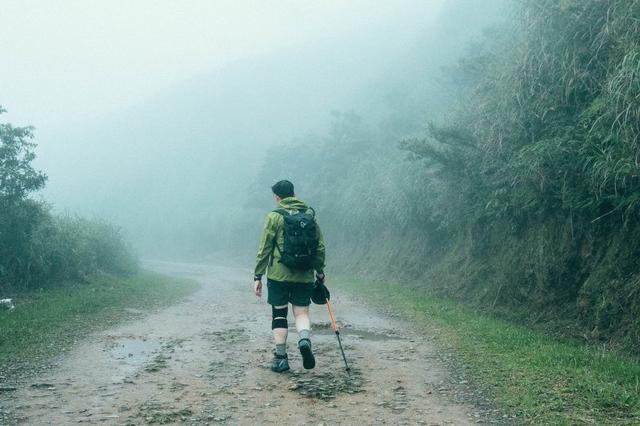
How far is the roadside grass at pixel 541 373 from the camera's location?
527cm

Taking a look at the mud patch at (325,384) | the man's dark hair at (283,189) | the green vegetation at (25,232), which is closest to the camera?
the mud patch at (325,384)

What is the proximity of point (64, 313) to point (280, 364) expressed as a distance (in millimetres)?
7271

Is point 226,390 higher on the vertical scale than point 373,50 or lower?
lower

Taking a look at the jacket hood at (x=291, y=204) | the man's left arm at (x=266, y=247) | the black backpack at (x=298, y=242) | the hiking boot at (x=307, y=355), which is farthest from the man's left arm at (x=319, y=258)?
the hiking boot at (x=307, y=355)

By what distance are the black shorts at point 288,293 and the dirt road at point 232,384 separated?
0.91 meters

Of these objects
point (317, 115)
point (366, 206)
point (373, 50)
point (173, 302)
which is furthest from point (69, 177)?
point (173, 302)

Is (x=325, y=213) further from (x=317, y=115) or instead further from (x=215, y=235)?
(x=317, y=115)

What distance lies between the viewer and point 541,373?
6590 mm

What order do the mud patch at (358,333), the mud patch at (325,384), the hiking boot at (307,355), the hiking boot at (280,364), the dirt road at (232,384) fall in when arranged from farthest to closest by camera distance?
the mud patch at (358,333)
the hiking boot at (280,364)
the hiking boot at (307,355)
the mud patch at (325,384)
the dirt road at (232,384)

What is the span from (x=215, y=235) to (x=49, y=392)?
5326cm

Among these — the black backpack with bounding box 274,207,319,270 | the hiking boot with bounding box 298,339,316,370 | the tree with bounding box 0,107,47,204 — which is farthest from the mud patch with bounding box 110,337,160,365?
the tree with bounding box 0,107,47,204

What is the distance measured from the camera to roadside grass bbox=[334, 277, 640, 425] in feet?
17.3

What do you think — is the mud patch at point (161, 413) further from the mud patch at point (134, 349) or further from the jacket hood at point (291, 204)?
the jacket hood at point (291, 204)

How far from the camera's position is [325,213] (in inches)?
1453
